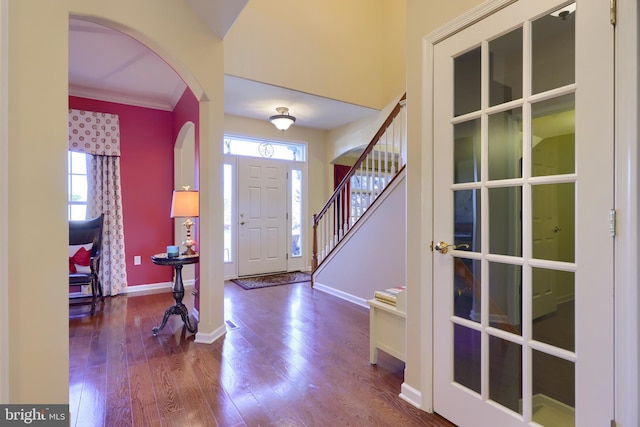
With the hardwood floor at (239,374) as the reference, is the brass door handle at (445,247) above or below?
above

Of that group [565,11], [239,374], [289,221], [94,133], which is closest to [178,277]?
[239,374]

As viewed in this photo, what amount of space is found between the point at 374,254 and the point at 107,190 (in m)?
3.69

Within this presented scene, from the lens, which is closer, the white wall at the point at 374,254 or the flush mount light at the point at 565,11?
the flush mount light at the point at 565,11

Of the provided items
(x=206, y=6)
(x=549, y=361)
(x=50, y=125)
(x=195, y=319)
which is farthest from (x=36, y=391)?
(x=206, y=6)

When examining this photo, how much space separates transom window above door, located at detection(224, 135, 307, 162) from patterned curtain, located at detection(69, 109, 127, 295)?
162 cm

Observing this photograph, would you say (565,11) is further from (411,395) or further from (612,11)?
(411,395)

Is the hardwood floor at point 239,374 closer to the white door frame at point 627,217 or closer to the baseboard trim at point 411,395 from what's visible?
the baseboard trim at point 411,395

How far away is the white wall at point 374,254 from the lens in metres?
3.36

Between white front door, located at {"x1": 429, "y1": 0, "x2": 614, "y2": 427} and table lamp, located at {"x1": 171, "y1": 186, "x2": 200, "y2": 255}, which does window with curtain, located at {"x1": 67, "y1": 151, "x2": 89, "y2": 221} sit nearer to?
table lamp, located at {"x1": 171, "y1": 186, "x2": 200, "y2": 255}

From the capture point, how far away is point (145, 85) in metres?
3.97

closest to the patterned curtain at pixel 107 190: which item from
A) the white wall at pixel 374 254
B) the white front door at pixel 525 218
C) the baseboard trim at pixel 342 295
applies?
the baseboard trim at pixel 342 295

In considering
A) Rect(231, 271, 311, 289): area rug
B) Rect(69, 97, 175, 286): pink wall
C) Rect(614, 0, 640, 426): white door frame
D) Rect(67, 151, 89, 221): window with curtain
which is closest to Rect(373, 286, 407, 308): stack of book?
Rect(614, 0, 640, 426): white door frame

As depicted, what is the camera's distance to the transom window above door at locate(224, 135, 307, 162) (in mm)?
5344

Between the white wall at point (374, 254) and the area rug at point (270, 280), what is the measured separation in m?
0.90
